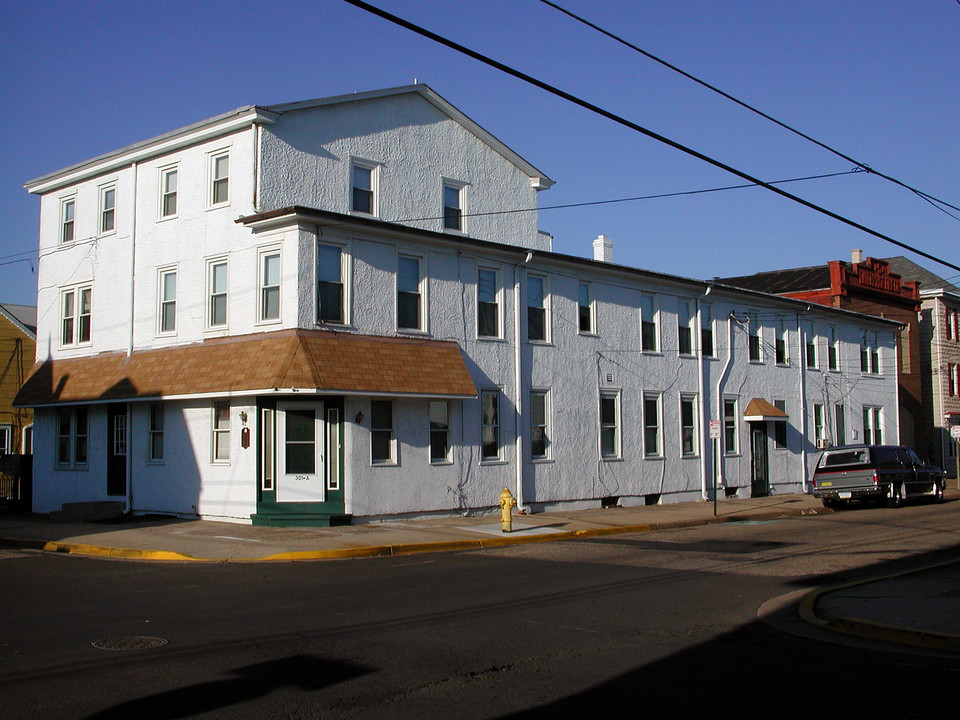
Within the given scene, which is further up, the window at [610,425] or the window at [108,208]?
the window at [108,208]

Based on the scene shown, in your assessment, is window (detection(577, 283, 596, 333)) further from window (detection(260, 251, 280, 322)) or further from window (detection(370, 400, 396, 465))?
window (detection(260, 251, 280, 322))

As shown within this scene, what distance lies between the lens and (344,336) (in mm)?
21234

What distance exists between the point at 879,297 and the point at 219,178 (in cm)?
3400

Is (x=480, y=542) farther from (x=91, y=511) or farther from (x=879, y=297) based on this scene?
(x=879, y=297)

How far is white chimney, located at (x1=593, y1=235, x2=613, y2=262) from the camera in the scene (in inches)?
1262

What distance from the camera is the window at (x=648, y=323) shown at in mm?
29058

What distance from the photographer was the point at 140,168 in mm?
25078

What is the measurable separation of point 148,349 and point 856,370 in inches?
1114

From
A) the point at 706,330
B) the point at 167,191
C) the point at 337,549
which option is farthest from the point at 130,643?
the point at 706,330

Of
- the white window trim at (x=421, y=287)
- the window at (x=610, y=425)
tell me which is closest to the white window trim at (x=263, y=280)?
the white window trim at (x=421, y=287)

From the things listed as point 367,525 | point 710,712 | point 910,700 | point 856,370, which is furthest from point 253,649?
point 856,370

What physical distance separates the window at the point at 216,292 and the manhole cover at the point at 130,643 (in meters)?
14.2

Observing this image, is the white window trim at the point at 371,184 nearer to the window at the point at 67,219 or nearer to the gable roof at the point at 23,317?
the window at the point at 67,219

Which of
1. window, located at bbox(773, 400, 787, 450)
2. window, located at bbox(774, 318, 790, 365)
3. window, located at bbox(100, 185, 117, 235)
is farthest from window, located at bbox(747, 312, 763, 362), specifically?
window, located at bbox(100, 185, 117, 235)
